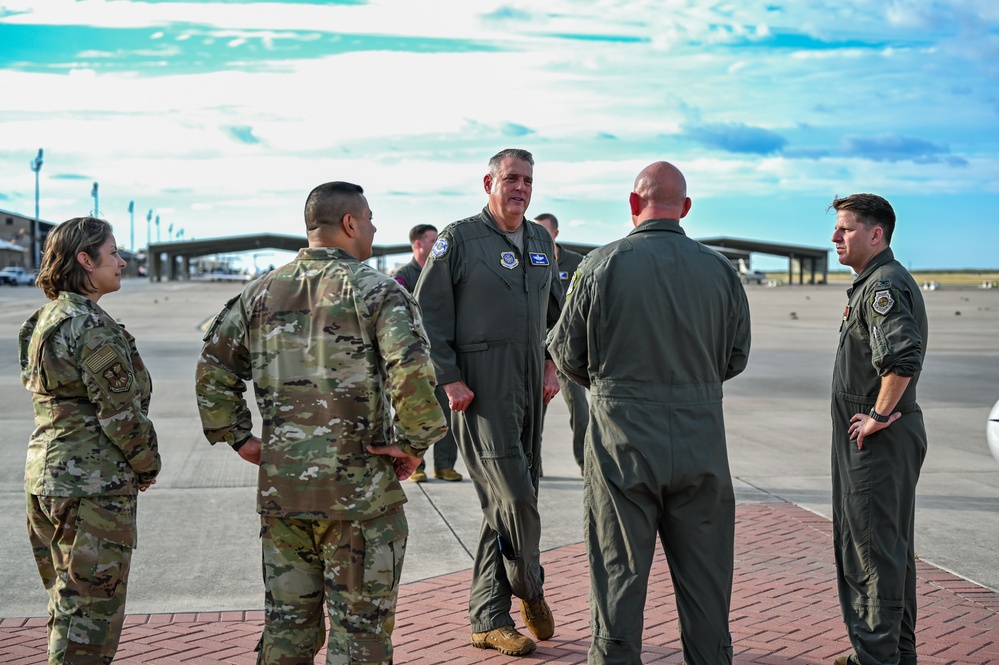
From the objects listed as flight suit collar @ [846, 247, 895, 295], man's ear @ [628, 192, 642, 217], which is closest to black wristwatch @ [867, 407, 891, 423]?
flight suit collar @ [846, 247, 895, 295]

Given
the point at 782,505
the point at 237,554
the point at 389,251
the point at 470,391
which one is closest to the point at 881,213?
the point at 470,391

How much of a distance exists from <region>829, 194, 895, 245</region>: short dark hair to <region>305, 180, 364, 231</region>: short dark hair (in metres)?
2.11

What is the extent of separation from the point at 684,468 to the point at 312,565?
1.29 meters

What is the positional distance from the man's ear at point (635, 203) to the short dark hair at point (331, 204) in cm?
102

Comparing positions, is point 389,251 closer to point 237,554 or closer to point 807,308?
point 807,308

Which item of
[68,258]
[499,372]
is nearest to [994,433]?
[499,372]

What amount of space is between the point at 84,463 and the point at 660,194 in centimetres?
223

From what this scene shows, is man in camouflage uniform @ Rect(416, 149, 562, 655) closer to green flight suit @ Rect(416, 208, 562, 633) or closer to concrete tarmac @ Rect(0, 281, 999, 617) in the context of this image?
green flight suit @ Rect(416, 208, 562, 633)

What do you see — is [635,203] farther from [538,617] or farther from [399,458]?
[538,617]

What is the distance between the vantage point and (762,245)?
9181cm

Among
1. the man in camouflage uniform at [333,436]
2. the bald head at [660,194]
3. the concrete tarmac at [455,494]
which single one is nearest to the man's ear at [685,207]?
the bald head at [660,194]

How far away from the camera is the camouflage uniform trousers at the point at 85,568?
3.33 metres

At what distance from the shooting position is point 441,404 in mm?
8008

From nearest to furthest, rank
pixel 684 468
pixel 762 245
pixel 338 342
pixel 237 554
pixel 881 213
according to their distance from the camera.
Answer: pixel 338 342, pixel 684 468, pixel 881 213, pixel 237 554, pixel 762 245
